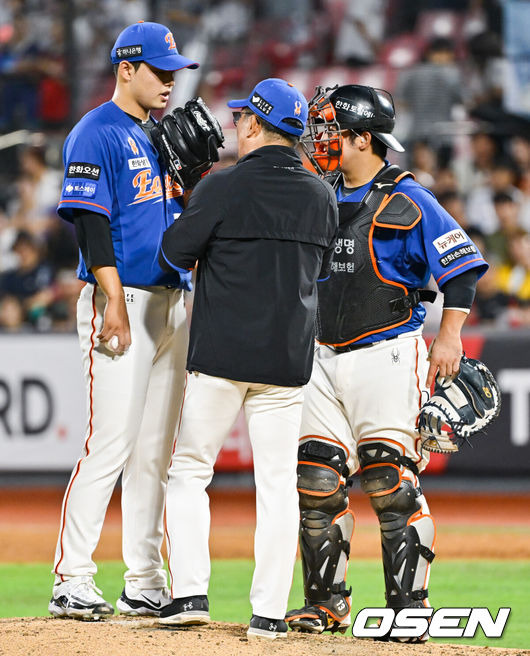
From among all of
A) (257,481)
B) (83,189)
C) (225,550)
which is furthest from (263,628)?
(225,550)

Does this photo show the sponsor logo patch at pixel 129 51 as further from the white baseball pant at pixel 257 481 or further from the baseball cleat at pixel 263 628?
the baseball cleat at pixel 263 628

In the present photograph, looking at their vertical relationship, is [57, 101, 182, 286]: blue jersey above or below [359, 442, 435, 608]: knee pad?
above

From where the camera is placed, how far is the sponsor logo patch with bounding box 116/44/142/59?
4.55 m

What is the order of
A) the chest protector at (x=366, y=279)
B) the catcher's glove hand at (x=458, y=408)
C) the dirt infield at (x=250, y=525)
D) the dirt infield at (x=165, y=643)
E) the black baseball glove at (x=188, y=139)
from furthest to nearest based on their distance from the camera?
the dirt infield at (x=250, y=525) → the chest protector at (x=366, y=279) → the catcher's glove hand at (x=458, y=408) → the black baseball glove at (x=188, y=139) → the dirt infield at (x=165, y=643)

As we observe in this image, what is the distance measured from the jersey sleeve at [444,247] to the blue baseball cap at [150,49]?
4.14 ft

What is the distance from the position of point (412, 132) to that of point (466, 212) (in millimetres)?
1261

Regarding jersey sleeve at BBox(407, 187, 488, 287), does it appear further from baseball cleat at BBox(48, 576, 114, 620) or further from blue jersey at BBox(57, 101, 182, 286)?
baseball cleat at BBox(48, 576, 114, 620)

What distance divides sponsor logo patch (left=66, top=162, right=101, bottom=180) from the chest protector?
1.15m

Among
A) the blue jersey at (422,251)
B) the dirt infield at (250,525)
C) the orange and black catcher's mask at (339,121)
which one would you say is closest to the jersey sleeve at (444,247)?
the blue jersey at (422,251)

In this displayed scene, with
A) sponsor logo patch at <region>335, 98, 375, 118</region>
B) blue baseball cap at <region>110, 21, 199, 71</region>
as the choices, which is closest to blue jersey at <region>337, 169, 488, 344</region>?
sponsor logo patch at <region>335, 98, 375, 118</region>

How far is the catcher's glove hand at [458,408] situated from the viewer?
4.57 meters

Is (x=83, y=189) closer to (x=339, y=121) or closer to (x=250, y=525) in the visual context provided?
(x=339, y=121)

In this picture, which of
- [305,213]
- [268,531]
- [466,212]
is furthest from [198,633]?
[466,212]

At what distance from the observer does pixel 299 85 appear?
1491cm
